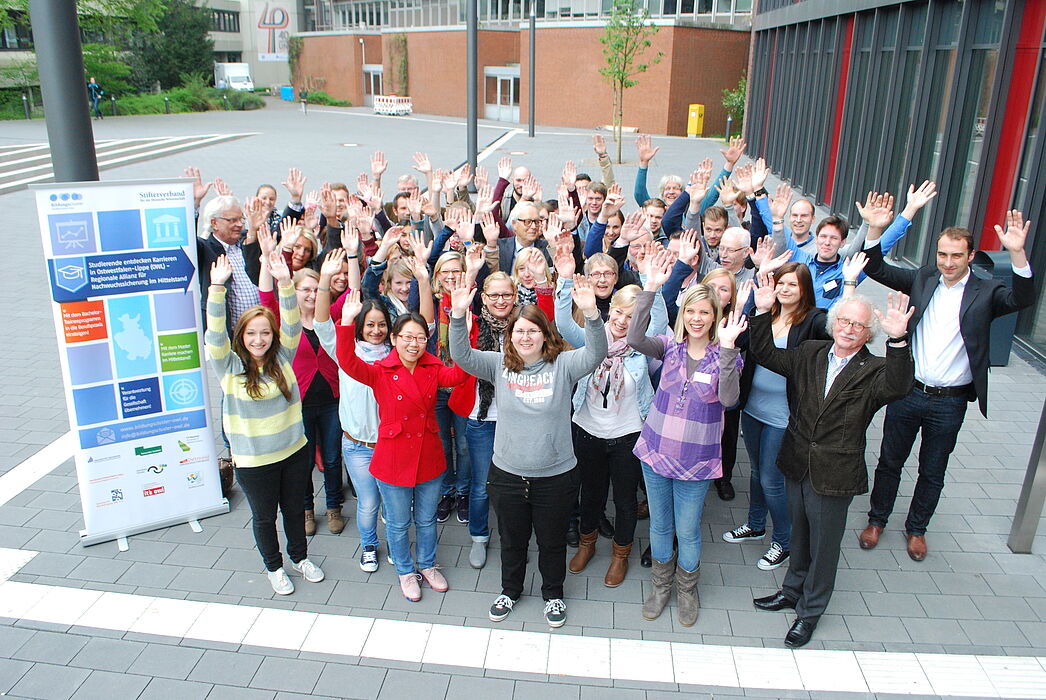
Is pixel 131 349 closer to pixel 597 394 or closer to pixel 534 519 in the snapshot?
pixel 534 519

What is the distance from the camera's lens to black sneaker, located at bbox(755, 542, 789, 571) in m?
4.73

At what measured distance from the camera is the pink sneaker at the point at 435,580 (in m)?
4.53

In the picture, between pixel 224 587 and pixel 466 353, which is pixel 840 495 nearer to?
pixel 466 353

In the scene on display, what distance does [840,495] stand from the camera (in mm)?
3906

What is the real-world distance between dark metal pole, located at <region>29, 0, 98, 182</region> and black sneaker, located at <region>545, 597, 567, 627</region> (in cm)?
370

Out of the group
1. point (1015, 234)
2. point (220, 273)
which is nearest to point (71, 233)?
point (220, 273)

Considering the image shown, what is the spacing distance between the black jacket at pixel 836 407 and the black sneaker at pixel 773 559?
2.93 feet

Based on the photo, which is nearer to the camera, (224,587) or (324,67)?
(224,587)

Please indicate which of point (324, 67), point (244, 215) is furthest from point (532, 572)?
point (324, 67)

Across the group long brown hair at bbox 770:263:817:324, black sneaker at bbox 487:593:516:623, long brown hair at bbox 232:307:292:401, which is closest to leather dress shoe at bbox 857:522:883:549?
long brown hair at bbox 770:263:817:324

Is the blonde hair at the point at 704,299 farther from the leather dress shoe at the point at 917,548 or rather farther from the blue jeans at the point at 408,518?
the leather dress shoe at the point at 917,548

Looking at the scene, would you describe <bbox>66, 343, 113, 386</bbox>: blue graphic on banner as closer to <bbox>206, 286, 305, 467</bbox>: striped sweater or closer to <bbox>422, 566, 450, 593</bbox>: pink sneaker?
<bbox>206, 286, 305, 467</bbox>: striped sweater

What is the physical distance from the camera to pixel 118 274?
461 cm

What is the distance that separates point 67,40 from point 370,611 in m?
3.71
